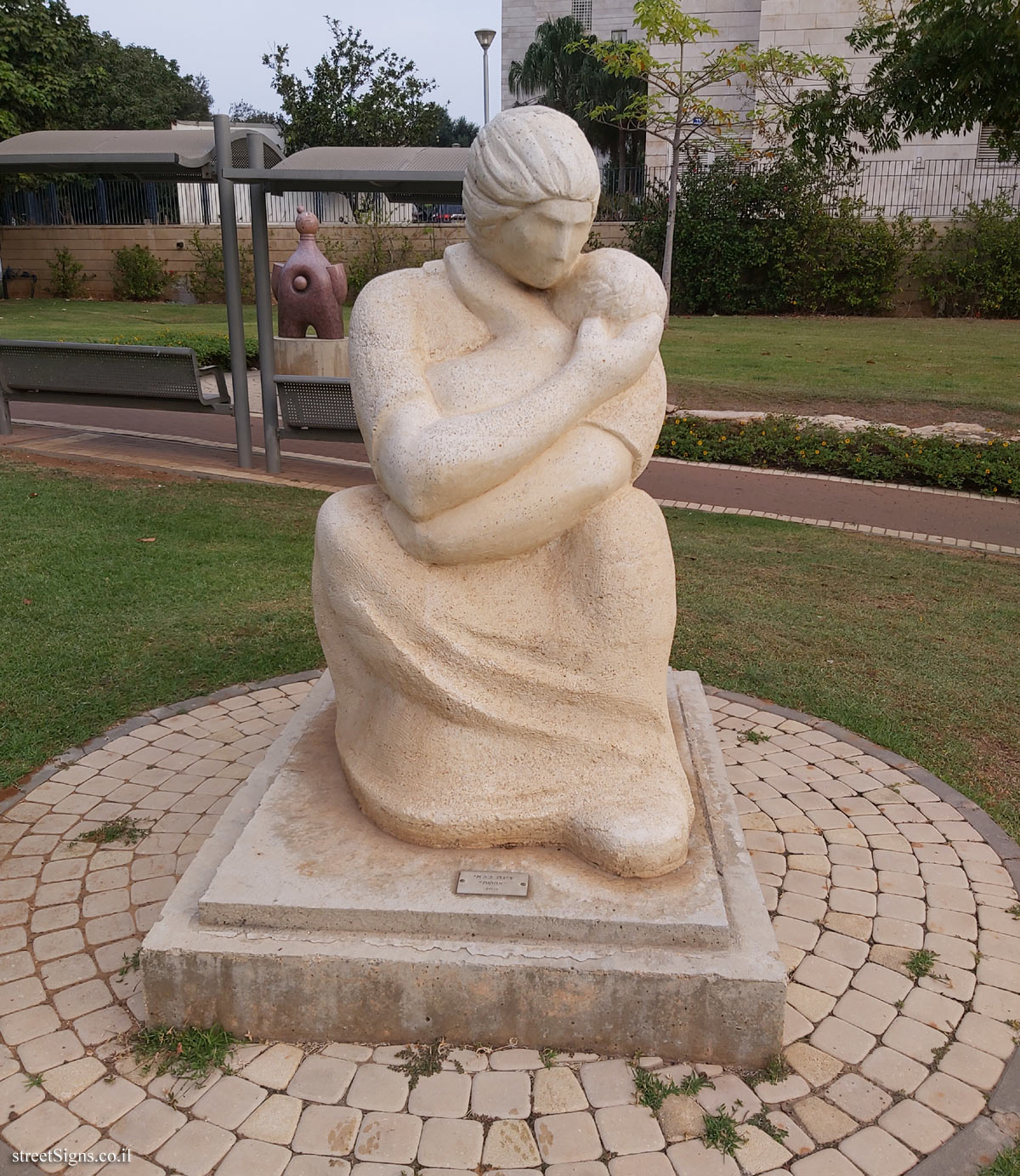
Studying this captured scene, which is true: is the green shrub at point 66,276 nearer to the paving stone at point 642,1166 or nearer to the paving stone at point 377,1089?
the paving stone at point 377,1089

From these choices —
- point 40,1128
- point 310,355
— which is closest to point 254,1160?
point 40,1128

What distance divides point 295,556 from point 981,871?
15.2 ft

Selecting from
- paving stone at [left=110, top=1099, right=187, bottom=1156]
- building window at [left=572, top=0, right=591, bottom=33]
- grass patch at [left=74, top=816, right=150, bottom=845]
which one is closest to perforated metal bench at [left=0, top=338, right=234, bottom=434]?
grass patch at [left=74, top=816, right=150, bottom=845]

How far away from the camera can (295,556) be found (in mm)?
6875

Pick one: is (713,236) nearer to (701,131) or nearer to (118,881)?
(701,131)

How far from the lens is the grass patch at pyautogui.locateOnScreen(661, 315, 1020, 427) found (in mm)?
11930

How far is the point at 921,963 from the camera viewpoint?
3.11 m

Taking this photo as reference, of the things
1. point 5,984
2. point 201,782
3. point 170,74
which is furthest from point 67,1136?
point 170,74

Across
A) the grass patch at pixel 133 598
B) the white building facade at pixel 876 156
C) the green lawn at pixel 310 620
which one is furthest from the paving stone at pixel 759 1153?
the white building facade at pixel 876 156

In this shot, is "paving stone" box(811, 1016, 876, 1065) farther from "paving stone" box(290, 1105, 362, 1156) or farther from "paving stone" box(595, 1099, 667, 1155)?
"paving stone" box(290, 1105, 362, 1156)

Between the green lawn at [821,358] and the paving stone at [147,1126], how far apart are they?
34.2ft

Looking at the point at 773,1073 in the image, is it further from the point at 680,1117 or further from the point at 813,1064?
the point at 680,1117

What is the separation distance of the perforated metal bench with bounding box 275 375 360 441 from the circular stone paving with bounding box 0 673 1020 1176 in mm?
5089

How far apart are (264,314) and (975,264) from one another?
15743mm
